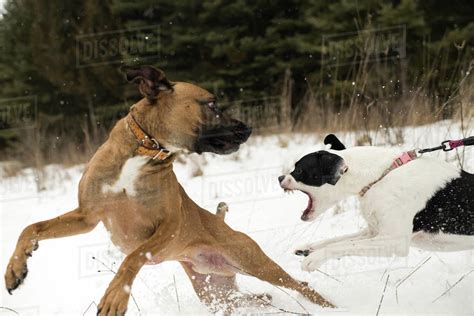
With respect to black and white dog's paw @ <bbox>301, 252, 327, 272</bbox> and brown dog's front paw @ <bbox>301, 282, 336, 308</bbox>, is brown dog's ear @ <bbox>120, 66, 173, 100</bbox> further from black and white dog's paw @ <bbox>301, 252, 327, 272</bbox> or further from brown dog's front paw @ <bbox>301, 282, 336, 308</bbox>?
brown dog's front paw @ <bbox>301, 282, 336, 308</bbox>

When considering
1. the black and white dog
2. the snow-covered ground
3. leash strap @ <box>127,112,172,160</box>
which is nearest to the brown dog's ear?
leash strap @ <box>127,112,172,160</box>

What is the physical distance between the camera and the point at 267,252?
20.5 ft

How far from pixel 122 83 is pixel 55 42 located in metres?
1.95

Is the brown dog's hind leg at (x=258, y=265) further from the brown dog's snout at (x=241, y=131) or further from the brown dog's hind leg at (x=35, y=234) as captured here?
the brown dog's hind leg at (x=35, y=234)

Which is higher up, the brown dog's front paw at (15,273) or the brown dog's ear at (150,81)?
the brown dog's ear at (150,81)

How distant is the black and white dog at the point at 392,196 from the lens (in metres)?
4.28

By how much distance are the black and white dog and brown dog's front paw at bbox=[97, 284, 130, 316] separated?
1.33 m

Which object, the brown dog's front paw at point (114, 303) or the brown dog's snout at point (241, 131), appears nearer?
the brown dog's front paw at point (114, 303)

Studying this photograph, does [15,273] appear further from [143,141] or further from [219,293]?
[219,293]

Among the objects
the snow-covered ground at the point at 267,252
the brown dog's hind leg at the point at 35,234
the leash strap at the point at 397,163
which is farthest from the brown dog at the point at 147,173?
the leash strap at the point at 397,163

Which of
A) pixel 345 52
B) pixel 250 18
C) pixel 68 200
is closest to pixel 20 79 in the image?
pixel 250 18

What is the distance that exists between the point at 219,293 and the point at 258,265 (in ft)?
1.74

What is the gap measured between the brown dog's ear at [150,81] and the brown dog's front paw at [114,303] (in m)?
1.34

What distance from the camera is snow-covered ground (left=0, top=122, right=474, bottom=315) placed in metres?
4.85
